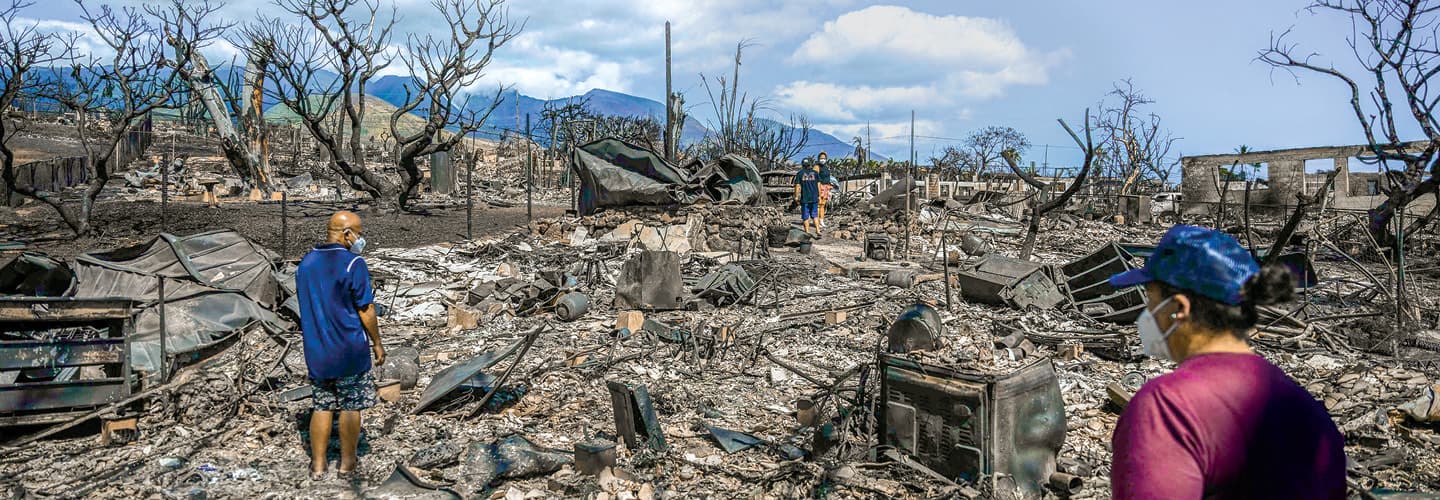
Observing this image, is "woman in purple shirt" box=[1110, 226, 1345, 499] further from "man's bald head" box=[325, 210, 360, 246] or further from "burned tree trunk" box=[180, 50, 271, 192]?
"burned tree trunk" box=[180, 50, 271, 192]

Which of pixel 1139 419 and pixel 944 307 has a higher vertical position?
pixel 1139 419

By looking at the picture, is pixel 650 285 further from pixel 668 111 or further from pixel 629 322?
pixel 668 111

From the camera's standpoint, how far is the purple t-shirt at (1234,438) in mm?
1434

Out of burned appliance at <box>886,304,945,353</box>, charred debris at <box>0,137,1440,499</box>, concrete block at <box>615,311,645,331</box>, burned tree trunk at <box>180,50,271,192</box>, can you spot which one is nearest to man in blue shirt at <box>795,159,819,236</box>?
charred debris at <box>0,137,1440,499</box>

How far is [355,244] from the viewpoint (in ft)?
13.8

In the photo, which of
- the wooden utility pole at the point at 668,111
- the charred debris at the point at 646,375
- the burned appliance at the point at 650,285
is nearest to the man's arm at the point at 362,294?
the charred debris at the point at 646,375

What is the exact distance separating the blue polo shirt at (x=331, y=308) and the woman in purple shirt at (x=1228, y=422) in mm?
3554

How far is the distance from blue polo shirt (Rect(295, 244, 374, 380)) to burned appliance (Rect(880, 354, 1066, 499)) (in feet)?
8.65

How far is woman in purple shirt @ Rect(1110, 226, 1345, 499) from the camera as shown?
1437mm

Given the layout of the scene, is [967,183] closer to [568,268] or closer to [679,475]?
[568,268]

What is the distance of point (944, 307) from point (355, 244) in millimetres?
5776

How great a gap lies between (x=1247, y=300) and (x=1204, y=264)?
10cm

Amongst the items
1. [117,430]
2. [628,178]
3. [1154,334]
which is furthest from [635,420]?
Result: [628,178]

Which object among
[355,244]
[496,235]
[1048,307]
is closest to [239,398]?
[355,244]
